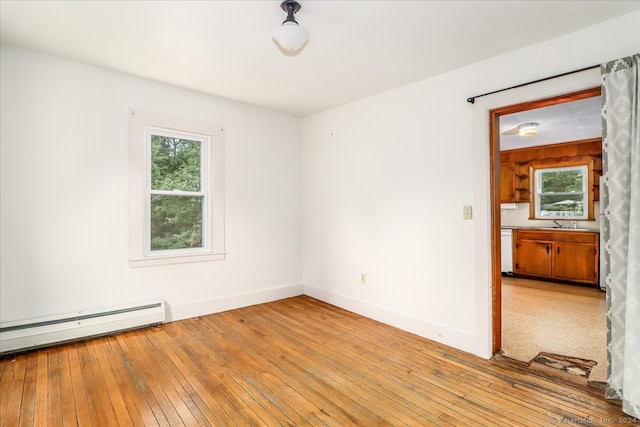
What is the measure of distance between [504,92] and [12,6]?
3.67m

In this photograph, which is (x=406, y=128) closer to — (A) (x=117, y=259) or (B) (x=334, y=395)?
(B) (x=334, y=395)

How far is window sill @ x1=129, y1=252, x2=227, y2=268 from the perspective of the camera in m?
3.37

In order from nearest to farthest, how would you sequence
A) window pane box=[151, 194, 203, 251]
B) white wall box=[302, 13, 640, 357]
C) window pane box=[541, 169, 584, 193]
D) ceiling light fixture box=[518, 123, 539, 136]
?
white wall box=[302, 13, 640, 357], window pane box=[151, 194, 203, 251], ceiling light fixture box=[518, 123, 539, 136], window pane box=[541, 169, 584, 193]

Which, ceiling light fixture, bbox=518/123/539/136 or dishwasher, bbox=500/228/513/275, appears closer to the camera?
ceiling light fixture, bbox=518/123/539/136

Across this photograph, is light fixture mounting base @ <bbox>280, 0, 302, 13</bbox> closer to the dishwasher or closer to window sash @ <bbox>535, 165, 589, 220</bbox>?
the dishwasher

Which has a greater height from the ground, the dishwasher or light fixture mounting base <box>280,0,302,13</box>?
light fixture mounting base <box>280,0,302,13</box>

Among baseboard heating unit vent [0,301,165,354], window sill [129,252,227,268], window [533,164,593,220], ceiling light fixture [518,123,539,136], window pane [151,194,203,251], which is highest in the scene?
ceiling light fixture [518,123,539,136]

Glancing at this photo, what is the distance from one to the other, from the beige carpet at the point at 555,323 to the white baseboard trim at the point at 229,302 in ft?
8.93

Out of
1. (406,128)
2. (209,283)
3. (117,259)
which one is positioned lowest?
(209,283)

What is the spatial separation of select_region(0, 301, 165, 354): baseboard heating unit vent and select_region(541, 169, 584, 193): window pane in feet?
23.0

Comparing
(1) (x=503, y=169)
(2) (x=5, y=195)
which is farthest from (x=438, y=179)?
(1) (x=503, y=169)

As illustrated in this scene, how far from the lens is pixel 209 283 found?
3.88 metres

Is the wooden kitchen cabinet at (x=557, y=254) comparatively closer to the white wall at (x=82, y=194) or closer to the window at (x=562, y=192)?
the window at (x=562, y=192)

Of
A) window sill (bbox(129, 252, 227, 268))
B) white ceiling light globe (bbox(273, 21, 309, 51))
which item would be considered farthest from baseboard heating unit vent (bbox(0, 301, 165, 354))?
white ceiling light globe (bbox(273, 21, 309, 51))
